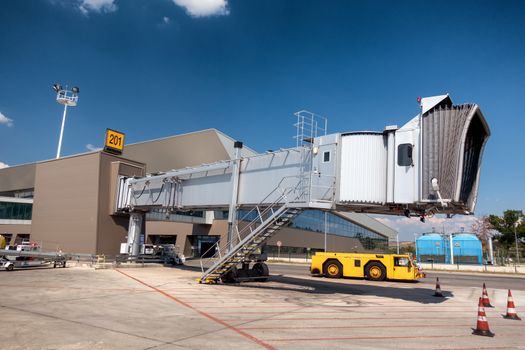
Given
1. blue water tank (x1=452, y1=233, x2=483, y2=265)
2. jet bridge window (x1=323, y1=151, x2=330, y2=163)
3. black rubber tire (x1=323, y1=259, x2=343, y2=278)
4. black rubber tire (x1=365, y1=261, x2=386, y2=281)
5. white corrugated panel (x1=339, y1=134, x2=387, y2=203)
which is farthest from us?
blue water tank (x1=452, y1=233, x2=483, y2=265)

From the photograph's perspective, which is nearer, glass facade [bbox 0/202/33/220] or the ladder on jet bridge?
the ladder on jet bridge

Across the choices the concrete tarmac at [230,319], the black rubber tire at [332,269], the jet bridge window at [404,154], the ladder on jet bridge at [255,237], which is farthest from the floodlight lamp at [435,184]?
the black rubber tire at [332,269]

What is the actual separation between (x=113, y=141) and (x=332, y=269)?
67.2 feet

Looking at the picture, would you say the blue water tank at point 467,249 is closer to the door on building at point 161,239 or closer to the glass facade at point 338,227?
the glass facade at point 338,227

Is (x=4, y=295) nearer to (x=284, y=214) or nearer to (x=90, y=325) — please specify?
(x=90, y=325)

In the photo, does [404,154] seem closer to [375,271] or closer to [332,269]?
[375,271]

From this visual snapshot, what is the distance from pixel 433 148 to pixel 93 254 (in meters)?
25.2

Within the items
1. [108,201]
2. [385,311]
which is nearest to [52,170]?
[108,201]

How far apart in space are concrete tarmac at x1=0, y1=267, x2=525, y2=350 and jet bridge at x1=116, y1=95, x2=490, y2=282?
12.5 feet

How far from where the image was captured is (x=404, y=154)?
49.9 feet

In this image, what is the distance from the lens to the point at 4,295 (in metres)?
13.7

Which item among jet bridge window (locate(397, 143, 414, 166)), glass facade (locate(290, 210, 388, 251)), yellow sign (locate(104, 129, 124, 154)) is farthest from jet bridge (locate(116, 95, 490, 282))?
glass facade (locate(290, 210, 388, 251))

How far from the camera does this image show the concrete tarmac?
27.6ft

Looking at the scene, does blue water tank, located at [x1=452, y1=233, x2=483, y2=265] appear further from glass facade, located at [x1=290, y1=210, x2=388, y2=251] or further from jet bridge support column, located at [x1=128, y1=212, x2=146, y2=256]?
jet bridge support column, located at [x1=128, y1=212, x2=146, y2=256]
